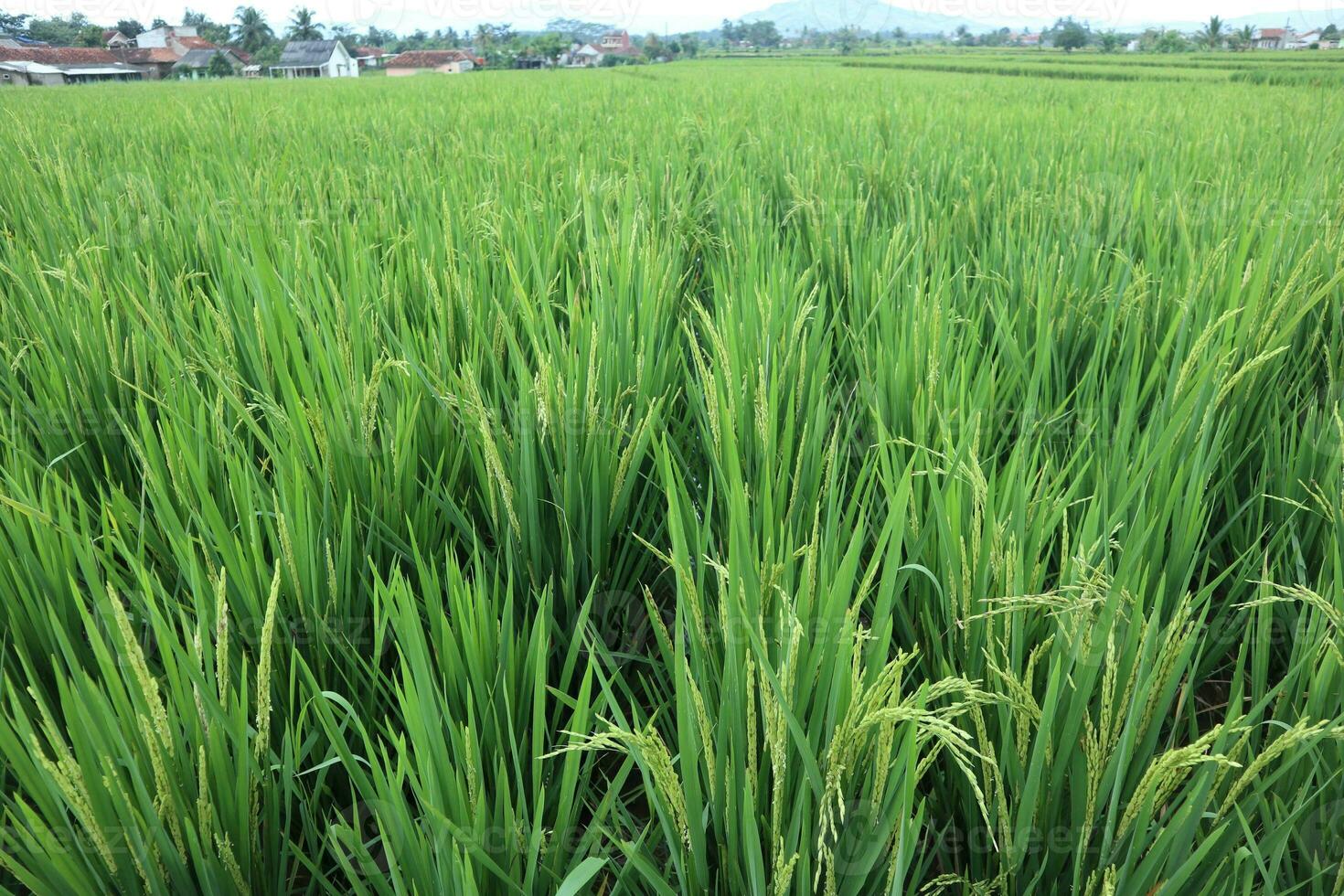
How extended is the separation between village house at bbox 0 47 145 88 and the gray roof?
8.85 metres

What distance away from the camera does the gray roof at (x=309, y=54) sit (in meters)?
51.8

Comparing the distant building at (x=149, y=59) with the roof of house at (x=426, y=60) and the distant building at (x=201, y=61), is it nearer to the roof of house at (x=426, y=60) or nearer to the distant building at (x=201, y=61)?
the distant building at (x=201, y=61)

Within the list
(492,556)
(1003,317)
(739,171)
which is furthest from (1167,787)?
(739,171)

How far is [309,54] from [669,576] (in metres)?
63.2

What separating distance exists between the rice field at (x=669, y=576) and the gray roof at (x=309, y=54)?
60590 millimetres

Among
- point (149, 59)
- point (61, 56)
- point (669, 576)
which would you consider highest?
point (149, 59)

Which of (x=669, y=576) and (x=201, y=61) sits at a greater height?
(x=201, y=61)

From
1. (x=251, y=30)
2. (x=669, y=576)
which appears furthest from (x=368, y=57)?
(x=669, y=576)

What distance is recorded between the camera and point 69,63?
46.4 metres

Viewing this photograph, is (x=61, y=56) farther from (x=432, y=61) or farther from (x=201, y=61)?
(x=432, y=61)

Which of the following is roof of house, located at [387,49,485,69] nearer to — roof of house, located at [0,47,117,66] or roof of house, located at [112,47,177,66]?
roof of house, located at [112,47,177,66]

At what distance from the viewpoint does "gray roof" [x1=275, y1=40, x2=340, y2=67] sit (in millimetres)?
51812

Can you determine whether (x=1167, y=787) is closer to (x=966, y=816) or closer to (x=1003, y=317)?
(x=966, y=816)

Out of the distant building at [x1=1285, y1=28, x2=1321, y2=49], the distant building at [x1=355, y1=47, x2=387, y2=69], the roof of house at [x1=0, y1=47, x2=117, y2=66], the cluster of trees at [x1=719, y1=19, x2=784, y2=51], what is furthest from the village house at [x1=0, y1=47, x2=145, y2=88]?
the distant building at [x1=1285, y1=28, x2=1321, y2=49]
